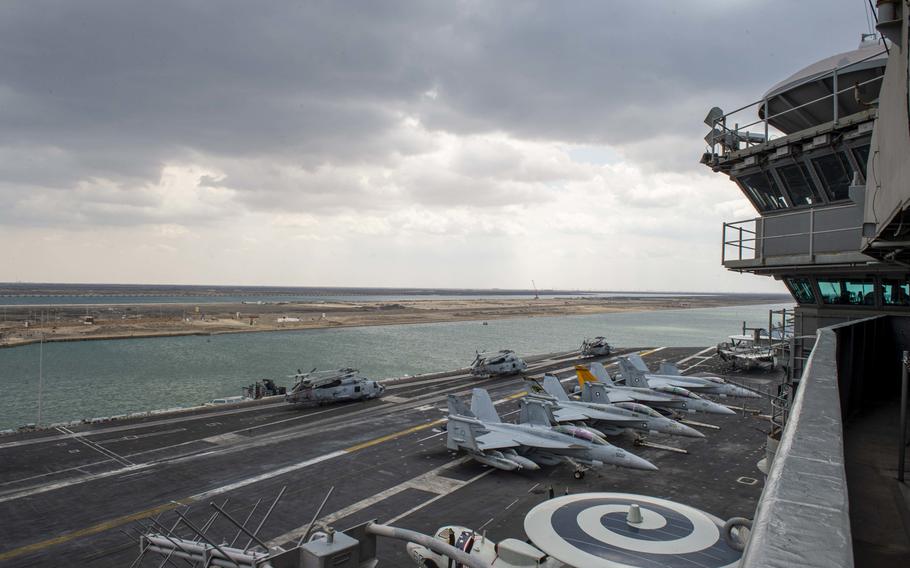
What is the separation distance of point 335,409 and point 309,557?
130ft

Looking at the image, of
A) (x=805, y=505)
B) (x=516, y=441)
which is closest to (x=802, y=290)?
(x=516, y=441)

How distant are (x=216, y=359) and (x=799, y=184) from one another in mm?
87808

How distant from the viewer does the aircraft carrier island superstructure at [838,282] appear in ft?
10.1

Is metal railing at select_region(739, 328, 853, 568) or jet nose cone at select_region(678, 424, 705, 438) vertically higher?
metal railing at select_region(739, 328, 853, 568)

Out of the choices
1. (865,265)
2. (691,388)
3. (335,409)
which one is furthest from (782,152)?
(335,409)

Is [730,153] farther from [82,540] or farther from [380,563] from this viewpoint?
[82,540]

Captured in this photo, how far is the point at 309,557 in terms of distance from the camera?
37.5 feet

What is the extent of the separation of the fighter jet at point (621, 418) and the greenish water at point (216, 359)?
137ft

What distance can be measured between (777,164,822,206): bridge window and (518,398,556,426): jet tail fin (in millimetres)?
19702

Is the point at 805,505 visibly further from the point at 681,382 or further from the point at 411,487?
the point at 681,382

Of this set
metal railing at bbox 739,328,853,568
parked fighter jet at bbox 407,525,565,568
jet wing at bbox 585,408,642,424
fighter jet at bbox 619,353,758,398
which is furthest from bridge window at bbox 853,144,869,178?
fighter jet at bbox 619,353,758,398

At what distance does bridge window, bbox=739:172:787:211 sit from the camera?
75.9ft

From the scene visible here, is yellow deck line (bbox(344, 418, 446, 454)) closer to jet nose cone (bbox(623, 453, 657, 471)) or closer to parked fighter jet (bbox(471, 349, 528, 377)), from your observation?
jet nose cone (bbox(623, 453, 657, 471))

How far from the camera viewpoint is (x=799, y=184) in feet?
72.6
